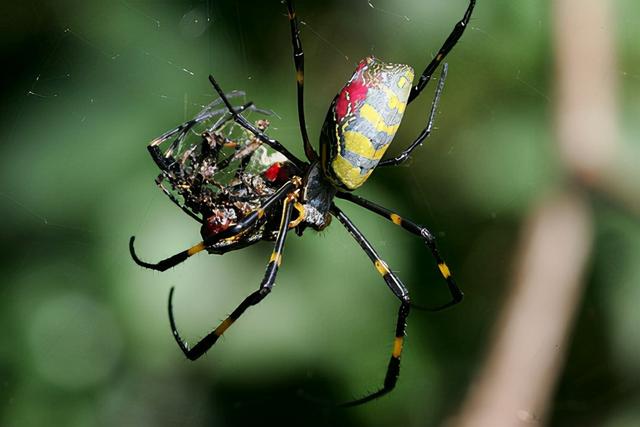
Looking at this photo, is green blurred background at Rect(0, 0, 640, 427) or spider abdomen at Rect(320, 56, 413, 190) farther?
green blurred background at Rect(0, 0, 640, 427)

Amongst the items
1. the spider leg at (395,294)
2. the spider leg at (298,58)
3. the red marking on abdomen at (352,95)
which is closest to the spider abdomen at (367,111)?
the red marking on abdomen at (352,95)

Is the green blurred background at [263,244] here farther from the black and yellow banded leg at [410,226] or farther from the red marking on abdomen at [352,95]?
the red marking on abdomen at [352,95]

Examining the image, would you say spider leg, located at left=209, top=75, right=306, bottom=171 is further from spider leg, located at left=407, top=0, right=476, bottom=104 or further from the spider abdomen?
spider leg, located at left=407, top=0, right=476, bottom=104

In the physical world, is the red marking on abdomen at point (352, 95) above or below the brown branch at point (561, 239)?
above

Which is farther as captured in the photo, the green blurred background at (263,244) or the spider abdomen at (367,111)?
the green blurred background at (263,244)

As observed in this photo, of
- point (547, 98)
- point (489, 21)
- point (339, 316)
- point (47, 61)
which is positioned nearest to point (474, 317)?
point (339, 316)

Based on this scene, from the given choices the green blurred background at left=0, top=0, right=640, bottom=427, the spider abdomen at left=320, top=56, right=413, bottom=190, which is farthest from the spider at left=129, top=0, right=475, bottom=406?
the green blurred background at left=0, top=0, right=640, bottom=427

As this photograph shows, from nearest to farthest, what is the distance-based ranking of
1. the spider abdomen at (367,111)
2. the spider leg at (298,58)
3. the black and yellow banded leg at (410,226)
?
1. the spider abdomen at (367,111)
2. the spider leg at (298,58)
3. the black and yellow banded leg at (410,226)

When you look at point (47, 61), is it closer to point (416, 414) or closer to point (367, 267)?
point (367, 267)
